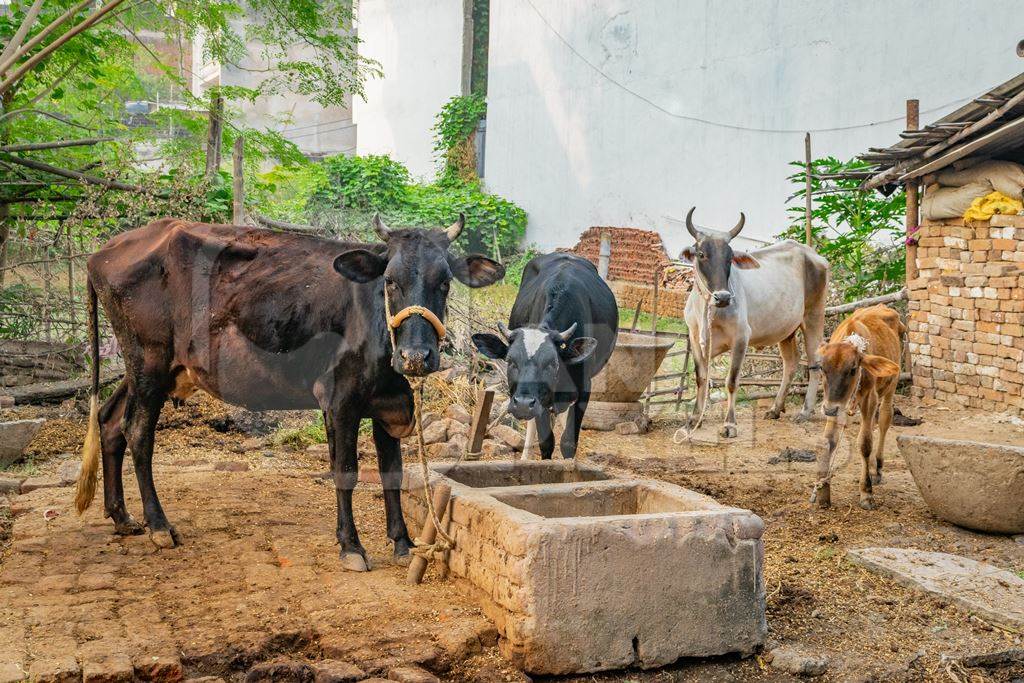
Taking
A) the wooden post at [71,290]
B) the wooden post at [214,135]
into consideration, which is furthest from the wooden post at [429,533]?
the wooden post at [214,135]

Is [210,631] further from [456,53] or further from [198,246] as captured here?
[456,53]

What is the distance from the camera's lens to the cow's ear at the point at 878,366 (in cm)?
663

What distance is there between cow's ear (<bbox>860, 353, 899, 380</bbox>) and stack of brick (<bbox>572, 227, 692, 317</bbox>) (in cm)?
925

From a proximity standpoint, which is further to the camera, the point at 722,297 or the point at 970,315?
the point at 970,315

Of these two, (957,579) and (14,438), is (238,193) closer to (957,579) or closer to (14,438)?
(14,438)

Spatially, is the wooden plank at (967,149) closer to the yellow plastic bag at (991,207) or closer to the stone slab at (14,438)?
the yellow plastic bag at (991,207)

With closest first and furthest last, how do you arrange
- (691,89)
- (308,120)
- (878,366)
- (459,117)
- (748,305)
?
1. (878,366)
2. (748,305)
3. (691,89)
4. (459,117)
5. (308,120)

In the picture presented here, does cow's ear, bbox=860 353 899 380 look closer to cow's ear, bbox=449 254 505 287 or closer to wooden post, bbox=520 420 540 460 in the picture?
wooden post, bbox=520 420 540 460

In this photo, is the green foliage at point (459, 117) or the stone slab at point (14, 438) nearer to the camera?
the stone slab at point (14, 438)

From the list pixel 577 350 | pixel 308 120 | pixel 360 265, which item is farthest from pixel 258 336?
pixel 308 120

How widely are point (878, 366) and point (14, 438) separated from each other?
6157mm

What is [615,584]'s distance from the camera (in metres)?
4.09

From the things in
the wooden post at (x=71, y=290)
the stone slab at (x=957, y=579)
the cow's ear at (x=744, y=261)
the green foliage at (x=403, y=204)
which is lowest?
the stone slab at (x=957, y=579)

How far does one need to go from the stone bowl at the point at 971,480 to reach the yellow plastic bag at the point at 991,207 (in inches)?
177
